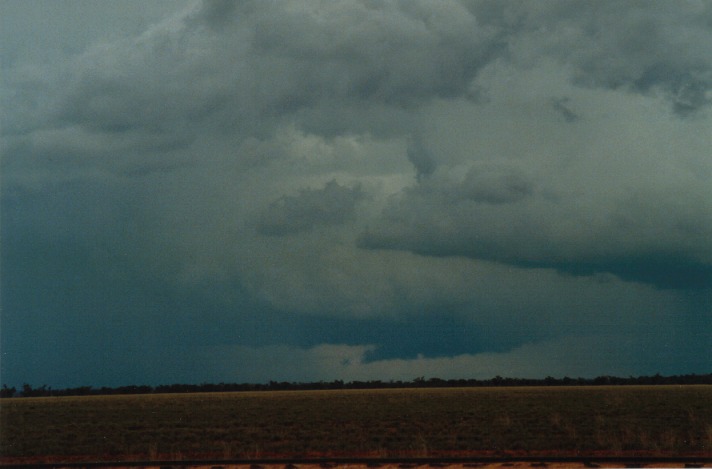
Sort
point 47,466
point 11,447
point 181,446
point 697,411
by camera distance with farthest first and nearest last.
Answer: point 697,411
point 11,447
point 181,446
point 47,466

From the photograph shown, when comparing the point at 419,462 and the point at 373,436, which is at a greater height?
the point at 419,462

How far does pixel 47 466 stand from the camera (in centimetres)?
2202

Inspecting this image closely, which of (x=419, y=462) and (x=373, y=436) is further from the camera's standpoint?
(x=373, y=436)

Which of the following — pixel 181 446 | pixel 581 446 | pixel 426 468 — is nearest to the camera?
pixel 426 468

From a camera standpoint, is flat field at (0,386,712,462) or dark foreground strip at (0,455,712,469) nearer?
dark foreground strip at (0,455,712,469)

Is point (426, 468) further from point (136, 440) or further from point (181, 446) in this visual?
point (136, 440)

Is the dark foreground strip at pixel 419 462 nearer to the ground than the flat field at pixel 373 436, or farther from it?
farther from it

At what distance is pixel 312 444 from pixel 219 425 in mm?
12892

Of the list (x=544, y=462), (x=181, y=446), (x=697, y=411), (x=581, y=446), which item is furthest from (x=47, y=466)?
(x=697, y=411)

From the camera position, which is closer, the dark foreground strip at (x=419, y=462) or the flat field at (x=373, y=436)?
the dark foreground strip at (x=419, y=462)

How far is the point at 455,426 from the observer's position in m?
35.8

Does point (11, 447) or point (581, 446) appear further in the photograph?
point (11, 447)

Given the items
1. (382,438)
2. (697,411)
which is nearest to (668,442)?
(382,438)

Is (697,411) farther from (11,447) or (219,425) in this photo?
(11,447)
